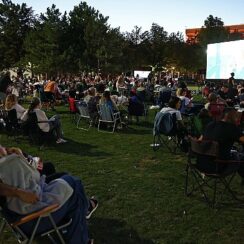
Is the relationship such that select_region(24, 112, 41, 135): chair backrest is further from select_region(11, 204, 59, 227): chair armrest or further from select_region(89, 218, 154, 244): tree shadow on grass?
select_region(11, 204, 59, 227): chair armrest

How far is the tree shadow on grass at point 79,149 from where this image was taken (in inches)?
347

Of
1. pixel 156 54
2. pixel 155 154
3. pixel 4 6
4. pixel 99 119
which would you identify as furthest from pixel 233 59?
pixel 4 6

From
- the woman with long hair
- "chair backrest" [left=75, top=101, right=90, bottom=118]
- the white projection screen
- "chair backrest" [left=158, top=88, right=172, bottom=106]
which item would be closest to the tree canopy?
the white projection screen

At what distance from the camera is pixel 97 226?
498cm

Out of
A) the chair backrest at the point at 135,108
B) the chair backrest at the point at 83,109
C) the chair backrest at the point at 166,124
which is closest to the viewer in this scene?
the chair backrest at the point at 166,124

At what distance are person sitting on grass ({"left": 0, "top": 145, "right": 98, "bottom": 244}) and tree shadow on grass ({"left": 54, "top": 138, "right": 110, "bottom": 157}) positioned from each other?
461 cm

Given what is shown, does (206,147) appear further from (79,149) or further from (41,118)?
(41,118)

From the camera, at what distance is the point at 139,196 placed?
237 inches

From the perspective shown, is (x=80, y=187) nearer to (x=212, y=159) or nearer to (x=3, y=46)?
(x=212, y=159)

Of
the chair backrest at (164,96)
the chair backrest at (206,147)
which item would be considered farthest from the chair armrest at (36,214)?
the chair backrest at (164,96)

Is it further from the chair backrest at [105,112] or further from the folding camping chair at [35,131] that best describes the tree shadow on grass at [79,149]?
the chair backrest at [105,112]

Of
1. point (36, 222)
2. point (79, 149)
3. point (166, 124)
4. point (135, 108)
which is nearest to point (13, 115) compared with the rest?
point (79, 149)

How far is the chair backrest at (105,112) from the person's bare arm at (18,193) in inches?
304

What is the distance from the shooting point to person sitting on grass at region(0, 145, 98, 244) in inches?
147
